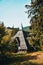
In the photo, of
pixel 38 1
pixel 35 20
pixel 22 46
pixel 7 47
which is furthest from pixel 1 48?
pixel 22 46

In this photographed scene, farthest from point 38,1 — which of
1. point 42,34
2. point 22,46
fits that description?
point 22,46

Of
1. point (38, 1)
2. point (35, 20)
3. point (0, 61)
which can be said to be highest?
point (38, 1)

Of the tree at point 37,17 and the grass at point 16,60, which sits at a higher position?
the tree at point 37,17

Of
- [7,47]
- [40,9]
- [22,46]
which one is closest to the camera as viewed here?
[40,9]

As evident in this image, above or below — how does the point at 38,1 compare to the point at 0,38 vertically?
above

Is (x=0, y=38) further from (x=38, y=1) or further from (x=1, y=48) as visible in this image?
(x=38, y=1)

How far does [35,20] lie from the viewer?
36125mm

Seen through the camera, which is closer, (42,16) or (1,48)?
(42,16)

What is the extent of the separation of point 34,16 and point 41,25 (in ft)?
6.11

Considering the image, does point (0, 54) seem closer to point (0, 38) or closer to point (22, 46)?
point (0, 38)

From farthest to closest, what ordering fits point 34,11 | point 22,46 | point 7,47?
point 22,46 < point 7,47 < point 34,11

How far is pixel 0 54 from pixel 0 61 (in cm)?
270

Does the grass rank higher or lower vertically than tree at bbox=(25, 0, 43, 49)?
lower

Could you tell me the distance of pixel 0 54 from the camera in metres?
39.4
